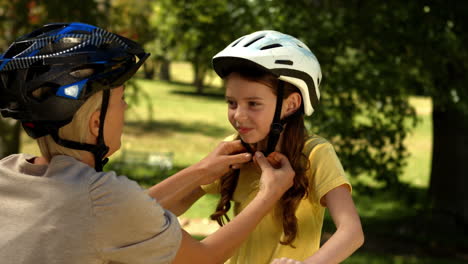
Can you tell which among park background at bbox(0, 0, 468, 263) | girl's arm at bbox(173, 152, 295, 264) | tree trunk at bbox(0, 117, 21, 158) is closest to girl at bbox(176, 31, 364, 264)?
girl's arm at bbox(173, 152, 295, 264)

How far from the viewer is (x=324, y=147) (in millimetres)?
3164

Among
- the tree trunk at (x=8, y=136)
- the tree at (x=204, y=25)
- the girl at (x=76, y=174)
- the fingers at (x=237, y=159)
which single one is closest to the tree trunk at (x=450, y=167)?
the tree at (x=204, y=25)

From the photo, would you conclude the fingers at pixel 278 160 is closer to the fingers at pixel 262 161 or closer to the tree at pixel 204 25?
the fingers at pixel 262 161

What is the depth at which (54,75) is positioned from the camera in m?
2.44

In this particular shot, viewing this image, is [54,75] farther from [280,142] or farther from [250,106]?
[280,142]

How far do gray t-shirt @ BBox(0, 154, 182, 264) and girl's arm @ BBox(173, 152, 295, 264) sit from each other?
0.65ft

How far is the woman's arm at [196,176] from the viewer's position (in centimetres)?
341

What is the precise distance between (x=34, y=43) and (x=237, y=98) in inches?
43.1

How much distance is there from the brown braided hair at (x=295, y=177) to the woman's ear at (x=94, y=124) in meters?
0.98

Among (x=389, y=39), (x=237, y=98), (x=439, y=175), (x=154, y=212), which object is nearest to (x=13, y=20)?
(x=389, y=39)

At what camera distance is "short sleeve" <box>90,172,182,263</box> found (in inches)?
88.5

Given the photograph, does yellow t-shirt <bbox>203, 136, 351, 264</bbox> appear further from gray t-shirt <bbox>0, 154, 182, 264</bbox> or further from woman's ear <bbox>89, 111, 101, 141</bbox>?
woman's ear <bbox>89, 111, 101, 141</bbox>

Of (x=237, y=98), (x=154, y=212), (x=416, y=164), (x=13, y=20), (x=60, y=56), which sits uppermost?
(x=60, y=56)

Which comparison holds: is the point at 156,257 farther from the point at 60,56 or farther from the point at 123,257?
the point at 60,56
